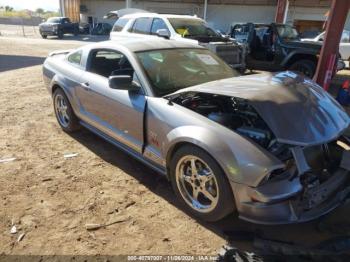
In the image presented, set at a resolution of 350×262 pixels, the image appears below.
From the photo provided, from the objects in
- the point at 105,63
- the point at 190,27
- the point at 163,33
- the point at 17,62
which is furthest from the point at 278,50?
the point at 17,62

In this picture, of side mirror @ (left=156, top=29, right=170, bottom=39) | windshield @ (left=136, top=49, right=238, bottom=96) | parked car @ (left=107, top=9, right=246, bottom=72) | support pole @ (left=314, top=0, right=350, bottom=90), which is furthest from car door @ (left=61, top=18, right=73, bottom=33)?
windshield @ (left=136, top=49, right=238, bottom=96)

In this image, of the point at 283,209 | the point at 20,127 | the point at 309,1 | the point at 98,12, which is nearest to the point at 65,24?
the point at 98,12

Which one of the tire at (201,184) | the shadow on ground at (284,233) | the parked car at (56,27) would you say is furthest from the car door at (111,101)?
the parked car at (56,27)

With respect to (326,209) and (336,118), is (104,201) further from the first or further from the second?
(336,118)

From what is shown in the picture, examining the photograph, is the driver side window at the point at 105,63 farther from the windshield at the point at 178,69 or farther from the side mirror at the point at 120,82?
the side mirror at the point at 120,82

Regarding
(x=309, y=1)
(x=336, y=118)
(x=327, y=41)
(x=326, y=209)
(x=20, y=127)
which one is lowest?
(x=20, y=127)

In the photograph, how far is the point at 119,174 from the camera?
12.5 ft

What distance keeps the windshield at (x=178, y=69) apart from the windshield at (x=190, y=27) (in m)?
5.56

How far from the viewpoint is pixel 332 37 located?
22.1ft

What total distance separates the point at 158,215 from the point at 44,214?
3.66ft

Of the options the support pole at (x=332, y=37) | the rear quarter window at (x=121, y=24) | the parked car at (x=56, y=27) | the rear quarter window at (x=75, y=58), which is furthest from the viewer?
the parked car at (x=56, y=27)

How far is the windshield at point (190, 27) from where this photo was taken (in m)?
9.48

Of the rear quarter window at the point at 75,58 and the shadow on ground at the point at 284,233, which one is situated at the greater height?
the rear quarter window at the point at 75,58

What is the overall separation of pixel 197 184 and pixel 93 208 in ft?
3.62
